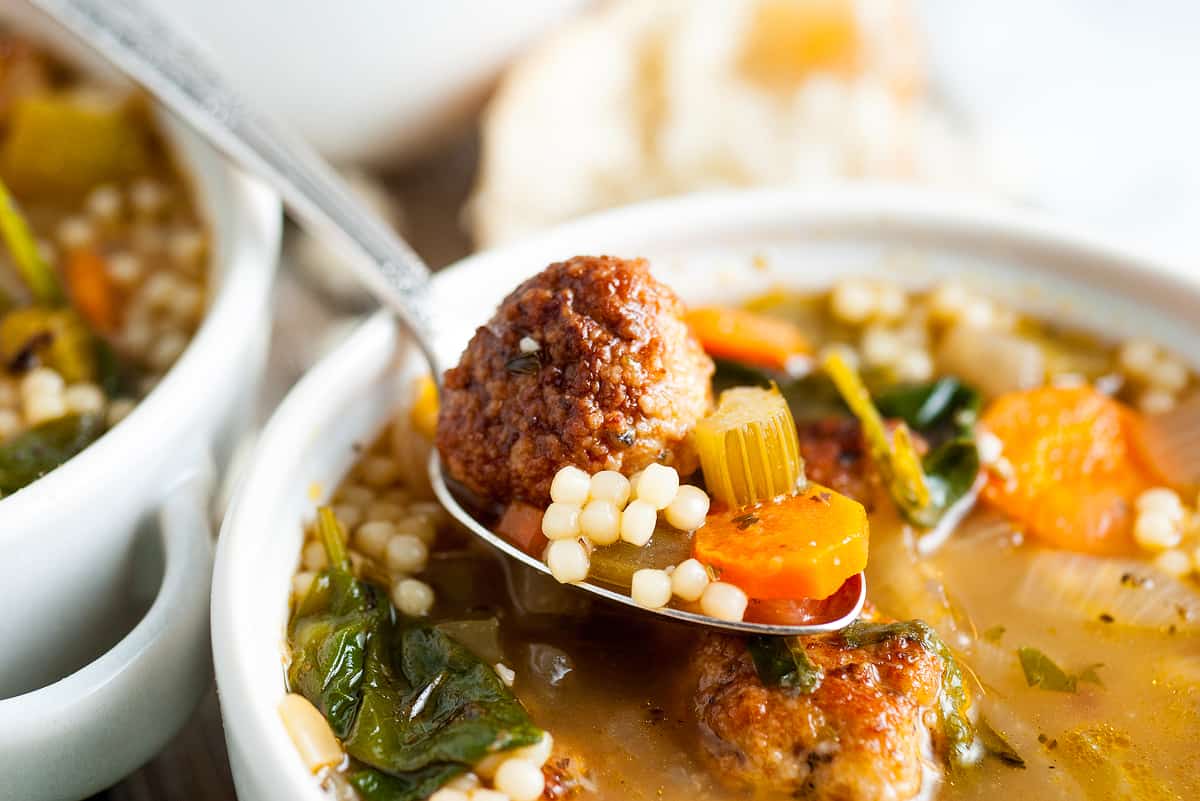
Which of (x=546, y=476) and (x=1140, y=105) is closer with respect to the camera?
(x=546, y=476)

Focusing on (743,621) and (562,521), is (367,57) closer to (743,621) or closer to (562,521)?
(562,521)

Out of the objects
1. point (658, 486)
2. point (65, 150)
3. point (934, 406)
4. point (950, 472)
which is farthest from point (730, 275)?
point (65, 150)

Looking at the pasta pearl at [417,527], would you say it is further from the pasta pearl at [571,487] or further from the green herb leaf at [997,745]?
the green herb leaf at [997,745]

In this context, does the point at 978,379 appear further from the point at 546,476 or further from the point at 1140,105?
the point at 1140,105

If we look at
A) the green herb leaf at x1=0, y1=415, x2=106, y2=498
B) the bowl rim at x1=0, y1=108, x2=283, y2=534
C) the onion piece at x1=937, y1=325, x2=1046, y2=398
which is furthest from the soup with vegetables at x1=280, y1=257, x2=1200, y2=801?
the green herb leaf at x1=0, y1=415, x2=106, y2=498

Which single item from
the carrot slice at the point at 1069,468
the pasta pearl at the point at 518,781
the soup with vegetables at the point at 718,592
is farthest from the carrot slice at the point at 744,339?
the pasta pearl at the point at 518,781

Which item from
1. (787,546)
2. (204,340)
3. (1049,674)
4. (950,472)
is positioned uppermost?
(204,340)

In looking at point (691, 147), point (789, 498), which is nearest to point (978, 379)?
point (789, 498)
